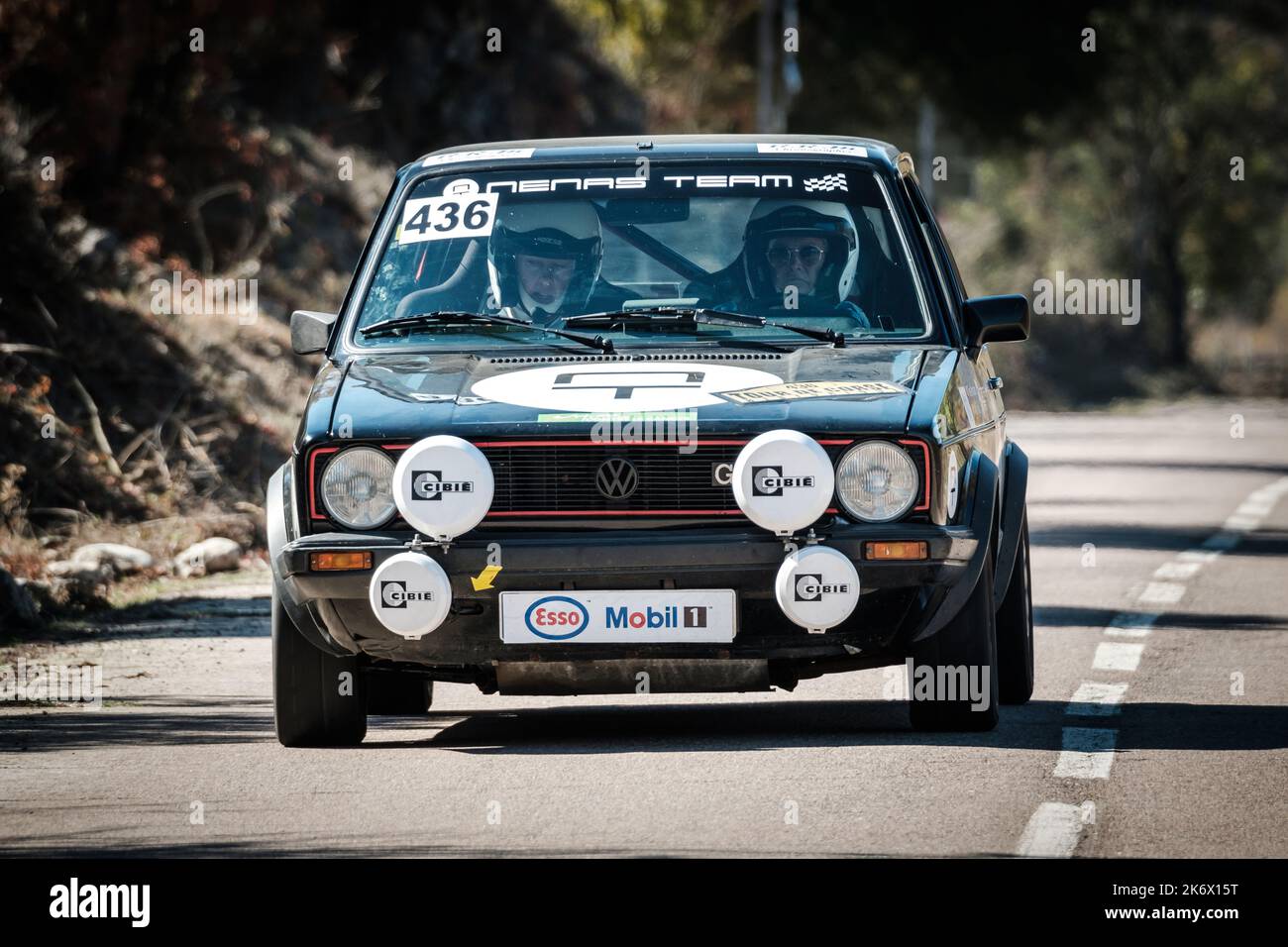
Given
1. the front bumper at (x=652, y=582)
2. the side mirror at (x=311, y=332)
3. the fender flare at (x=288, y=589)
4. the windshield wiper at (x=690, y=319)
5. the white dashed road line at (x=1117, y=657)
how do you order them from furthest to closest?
the white dashed road line at (x=1117, y=657) → the side mirror at (x=311, y=332) → the windshield wiper at (x=690, y=319) → the fender flare at (x=288, y=589) → the front bumper at (x=652, y=582)

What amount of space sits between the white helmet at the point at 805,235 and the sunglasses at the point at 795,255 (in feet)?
0.09

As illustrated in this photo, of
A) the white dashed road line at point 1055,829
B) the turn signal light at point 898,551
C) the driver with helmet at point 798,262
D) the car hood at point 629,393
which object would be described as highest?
the driver with helmet at point 798,262

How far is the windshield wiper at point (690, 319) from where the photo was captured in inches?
317

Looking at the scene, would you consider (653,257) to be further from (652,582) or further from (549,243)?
(652,582)

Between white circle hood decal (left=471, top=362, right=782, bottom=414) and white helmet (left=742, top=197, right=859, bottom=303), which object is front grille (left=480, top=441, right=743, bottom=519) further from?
white helmet (left=742, top=197, right=859, bottom=303)

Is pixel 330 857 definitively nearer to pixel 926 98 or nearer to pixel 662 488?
pixel 662 488

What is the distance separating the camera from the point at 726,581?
23.8 ft

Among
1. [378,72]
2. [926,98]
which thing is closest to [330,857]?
[378,72]

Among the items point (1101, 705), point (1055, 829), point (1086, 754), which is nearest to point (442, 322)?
point (1086, 754)

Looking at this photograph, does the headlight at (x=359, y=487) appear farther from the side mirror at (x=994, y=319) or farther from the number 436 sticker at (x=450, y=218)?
the side mirror at (x=994, y=319)

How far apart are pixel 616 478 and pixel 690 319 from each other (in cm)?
97

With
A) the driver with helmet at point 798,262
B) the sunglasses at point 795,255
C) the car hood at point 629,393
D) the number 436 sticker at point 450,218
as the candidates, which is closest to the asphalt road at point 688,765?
the car hood at point 629,393

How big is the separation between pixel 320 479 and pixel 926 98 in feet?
134

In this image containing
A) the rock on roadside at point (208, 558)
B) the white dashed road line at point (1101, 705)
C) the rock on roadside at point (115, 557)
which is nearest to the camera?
the white dashed road line at point (1101, 705)
